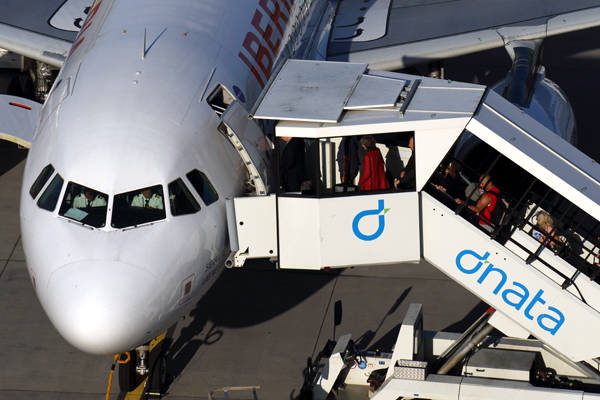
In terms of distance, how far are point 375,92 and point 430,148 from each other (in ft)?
3.65

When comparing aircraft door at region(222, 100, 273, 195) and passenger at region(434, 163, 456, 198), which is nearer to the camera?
passenger at region(434, 163, 456, 198)

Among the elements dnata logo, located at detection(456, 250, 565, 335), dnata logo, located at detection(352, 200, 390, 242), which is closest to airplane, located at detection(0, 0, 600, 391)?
dnata logo, located at detection(352, 200, 390, 242)

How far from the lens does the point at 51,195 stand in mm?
9906

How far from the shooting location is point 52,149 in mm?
10352

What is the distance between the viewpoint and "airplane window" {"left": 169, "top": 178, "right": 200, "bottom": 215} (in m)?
9.95

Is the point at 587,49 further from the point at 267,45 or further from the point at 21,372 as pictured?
the point at 21,372

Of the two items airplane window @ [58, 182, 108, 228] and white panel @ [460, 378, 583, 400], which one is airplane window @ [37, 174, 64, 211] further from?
white panel @ [460, 378, 583, 400]

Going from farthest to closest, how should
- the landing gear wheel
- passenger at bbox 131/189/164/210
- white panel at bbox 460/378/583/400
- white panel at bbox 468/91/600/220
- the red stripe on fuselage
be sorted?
the red stripe on fuselage < the landing gear wheel < passenger at bbox 131/189/164/210 < white panel at bbox 460/378/583/400 < white panel at bbox 468/91/600/220

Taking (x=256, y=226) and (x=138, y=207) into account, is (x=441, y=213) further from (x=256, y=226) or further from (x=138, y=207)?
(x=138, y=207)

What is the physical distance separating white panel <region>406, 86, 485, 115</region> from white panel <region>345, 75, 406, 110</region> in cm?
25

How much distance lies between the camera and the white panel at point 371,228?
30.8 ft

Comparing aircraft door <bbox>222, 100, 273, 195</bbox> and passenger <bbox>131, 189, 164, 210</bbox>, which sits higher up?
aircraft door <bbox>222, 100, 273, 195</bbox>

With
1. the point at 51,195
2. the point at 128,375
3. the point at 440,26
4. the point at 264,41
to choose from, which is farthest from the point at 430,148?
the point at 440,26

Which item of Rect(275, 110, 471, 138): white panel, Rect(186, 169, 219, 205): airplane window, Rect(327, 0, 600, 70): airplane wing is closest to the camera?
Rect(275, 110, 471, 138): white panel
